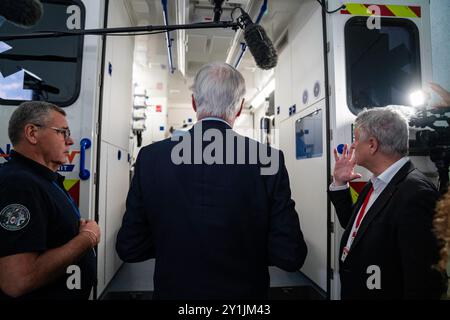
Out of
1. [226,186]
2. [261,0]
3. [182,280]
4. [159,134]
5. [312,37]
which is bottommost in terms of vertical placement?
[182,280]

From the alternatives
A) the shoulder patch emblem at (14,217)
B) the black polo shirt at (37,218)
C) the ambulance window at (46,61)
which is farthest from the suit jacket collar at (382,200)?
the ambulance window at (46,61)

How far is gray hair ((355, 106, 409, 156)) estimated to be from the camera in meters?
1.55

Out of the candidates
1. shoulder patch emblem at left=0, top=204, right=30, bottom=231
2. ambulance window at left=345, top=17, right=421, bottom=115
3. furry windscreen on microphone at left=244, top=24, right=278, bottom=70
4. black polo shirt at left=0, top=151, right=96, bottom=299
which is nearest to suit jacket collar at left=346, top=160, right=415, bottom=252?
ambulance window at left=345, top=17, right=421, bottom=115

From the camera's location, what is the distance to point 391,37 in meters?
2.39

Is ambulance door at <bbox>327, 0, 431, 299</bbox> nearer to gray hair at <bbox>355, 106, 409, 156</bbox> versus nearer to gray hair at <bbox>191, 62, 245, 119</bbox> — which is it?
gray hair at <bbox>355, 106, 409, 156</bbox>

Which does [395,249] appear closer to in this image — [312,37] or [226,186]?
[226,186]

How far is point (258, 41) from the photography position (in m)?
1.91

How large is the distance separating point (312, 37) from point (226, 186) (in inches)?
93.0

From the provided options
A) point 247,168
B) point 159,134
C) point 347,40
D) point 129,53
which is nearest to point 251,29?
point 347,40

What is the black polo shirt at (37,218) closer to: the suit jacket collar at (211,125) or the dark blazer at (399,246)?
the suit jacket collar at (211,125)

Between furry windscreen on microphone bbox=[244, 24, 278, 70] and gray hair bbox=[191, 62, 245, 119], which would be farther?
furry windscreen on microphone bbox=[244, 24, 278, 70]

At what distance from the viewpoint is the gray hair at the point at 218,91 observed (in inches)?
47.3
